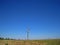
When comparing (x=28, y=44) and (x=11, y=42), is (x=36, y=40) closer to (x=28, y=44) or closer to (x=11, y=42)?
(x=28, y=44)

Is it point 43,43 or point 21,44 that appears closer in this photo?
point 43,43

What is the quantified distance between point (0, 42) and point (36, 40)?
9.31m

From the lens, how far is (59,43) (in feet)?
71.8

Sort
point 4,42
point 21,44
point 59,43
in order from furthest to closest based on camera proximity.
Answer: point 4,42, point 21,44, point 59,43

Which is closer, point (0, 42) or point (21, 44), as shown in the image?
point (21, 44)

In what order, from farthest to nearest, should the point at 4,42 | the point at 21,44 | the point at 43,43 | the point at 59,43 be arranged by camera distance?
1. the point at 4,42
2. the point at 21,44
3. the point at 43,43
4. the point at 59,43

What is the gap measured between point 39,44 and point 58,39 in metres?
3.90

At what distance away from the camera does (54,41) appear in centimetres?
2238

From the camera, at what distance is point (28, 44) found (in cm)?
2478

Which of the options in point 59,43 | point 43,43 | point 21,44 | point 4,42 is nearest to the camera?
point 59,43

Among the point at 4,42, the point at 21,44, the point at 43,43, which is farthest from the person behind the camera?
the point at 4,42

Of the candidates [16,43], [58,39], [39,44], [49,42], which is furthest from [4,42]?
[58,39]

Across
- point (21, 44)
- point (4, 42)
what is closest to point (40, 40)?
point (21, 44)

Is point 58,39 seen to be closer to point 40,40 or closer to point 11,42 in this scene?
point 40,40
